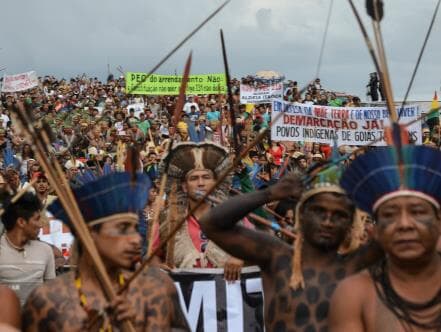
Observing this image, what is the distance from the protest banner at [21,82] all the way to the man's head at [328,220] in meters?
22.1

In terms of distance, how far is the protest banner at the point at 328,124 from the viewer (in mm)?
13852

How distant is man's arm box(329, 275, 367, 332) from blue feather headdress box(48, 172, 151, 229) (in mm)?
1102

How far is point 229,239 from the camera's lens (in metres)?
5.04

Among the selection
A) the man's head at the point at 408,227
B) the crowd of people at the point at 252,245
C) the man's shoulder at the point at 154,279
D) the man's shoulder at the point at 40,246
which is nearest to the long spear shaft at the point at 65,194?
the crowd of people at the point at 252,245

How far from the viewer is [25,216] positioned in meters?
7.14

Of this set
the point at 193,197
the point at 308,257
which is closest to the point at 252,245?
the point at 308,257

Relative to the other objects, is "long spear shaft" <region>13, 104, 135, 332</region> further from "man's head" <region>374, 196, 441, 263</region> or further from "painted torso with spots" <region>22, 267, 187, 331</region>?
"man's head" <region>374, 196, 441, 263</region>

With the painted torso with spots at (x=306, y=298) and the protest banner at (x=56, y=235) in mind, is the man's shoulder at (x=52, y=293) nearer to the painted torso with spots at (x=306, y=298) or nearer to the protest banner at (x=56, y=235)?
the painted torso with spots at (x=306, y=298)

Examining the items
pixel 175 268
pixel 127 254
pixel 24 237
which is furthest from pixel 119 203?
pixel 24 237

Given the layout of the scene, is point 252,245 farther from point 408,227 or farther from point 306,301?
point 408,227

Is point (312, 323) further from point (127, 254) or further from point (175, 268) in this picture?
point (175, 268)

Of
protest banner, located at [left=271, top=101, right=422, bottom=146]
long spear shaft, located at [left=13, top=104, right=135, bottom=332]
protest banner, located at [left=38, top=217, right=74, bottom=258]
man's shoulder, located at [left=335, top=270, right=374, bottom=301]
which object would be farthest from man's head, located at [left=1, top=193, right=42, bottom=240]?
protest banner, located at [left=271, top=101, right=422, bottom=146]

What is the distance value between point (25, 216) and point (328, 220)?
2.98 metres

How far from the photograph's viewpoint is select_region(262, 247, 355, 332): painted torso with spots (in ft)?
15.6
